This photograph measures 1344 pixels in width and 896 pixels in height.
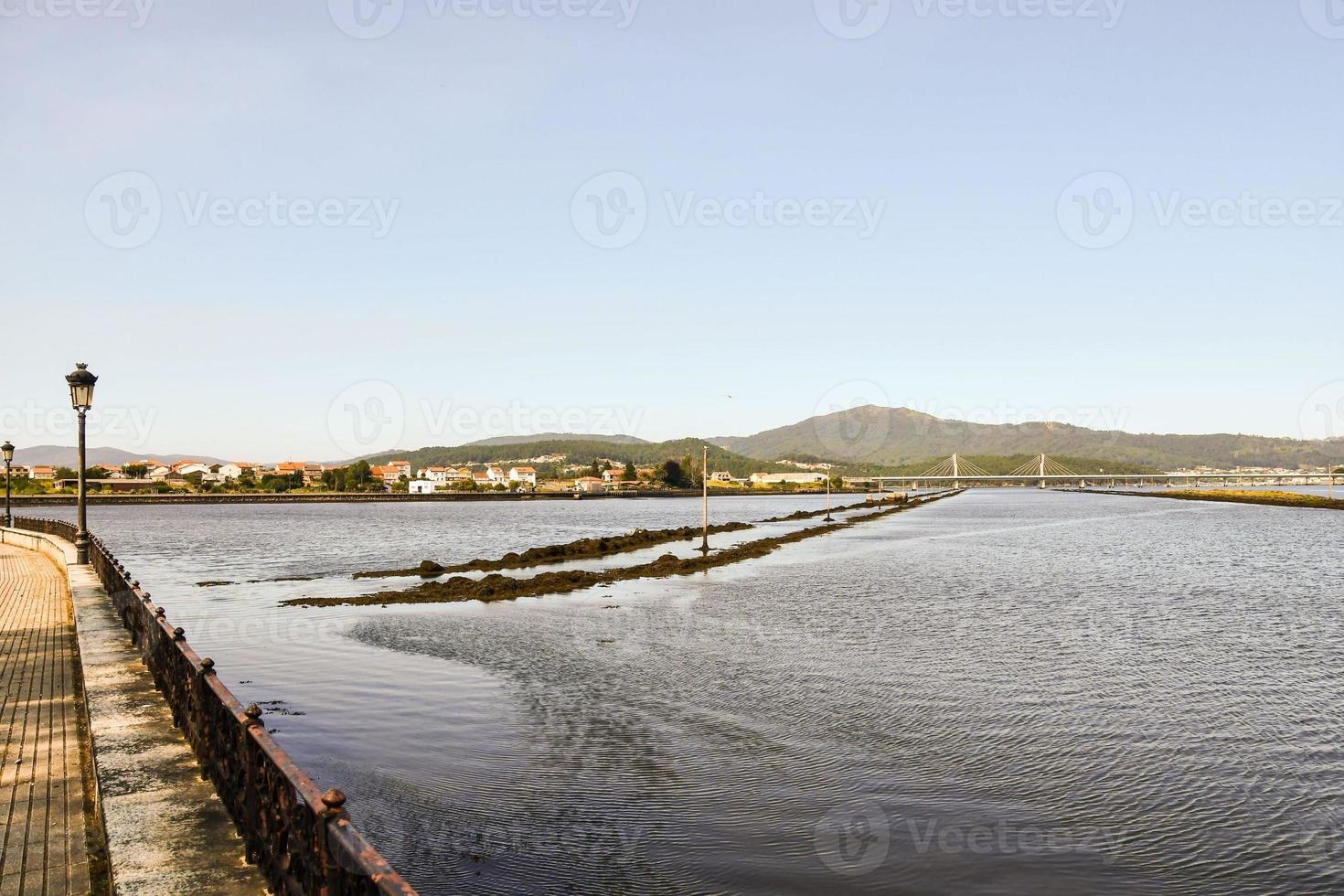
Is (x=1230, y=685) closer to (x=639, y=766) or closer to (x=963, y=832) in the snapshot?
(x=963, y=832)

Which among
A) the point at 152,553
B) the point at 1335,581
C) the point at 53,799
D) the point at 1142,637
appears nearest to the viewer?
the point at 53,799

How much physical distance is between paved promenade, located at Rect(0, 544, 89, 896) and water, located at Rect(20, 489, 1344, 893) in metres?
2.91

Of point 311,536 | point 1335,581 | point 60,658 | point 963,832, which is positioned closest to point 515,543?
point 311,536

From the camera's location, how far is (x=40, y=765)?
8.59 m

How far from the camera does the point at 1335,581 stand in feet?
129

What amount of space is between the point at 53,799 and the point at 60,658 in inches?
299

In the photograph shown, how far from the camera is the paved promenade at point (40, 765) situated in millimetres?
6320

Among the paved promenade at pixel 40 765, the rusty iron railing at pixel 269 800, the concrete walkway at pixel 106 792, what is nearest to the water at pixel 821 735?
the concrete walkway at pixel 106 792

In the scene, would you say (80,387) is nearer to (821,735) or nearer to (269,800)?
(821,735)

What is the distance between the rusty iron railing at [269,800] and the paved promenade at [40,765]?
0.95 m

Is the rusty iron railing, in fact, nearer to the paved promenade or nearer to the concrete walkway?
the concrete walkway

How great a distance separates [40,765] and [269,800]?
454cm

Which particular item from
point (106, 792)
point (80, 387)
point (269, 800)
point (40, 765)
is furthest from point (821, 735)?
point (80, 387)

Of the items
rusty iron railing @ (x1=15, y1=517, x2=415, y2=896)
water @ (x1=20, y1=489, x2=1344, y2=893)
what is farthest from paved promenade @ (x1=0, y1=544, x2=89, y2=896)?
water @ (x1=20, y1=489, x2=1344, y2=893)
